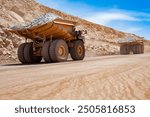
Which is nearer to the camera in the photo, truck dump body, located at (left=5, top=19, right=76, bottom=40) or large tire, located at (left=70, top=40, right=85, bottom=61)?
truck dump body, located at (left=5, top=19, right=76, bottom=40)

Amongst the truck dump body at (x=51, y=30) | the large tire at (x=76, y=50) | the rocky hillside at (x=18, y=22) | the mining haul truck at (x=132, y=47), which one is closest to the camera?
the truck dump body at (x=51, y=30)

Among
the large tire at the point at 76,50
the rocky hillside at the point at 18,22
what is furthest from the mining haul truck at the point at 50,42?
the rocky hillside at the point at 18,22

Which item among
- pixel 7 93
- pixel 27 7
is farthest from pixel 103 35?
pixel 7 93

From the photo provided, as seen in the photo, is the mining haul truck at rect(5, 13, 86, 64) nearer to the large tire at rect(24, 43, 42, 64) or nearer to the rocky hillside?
the large tire at rect(24, 43, 42, 64)

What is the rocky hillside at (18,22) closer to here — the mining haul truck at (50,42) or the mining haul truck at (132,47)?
the mining haul truck at (132,47)

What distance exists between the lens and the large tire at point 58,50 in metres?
14.4

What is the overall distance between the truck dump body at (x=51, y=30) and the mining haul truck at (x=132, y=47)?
64.5 ft

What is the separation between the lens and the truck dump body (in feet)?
47.5

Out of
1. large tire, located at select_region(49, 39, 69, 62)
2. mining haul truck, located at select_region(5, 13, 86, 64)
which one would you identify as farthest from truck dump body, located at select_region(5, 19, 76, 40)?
large tire, located at select_region(49, 39, 69, 62)

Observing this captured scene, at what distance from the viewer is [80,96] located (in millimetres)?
3779

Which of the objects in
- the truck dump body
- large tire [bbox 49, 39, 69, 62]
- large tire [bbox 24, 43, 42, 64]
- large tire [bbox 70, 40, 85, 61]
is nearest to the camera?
large tire [bbox 49, 39, 69, 62]

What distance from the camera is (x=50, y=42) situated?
1488 cm

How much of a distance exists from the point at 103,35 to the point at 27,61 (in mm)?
35294

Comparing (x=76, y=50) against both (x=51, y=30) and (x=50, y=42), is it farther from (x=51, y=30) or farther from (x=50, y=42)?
(x=51, y=30)
